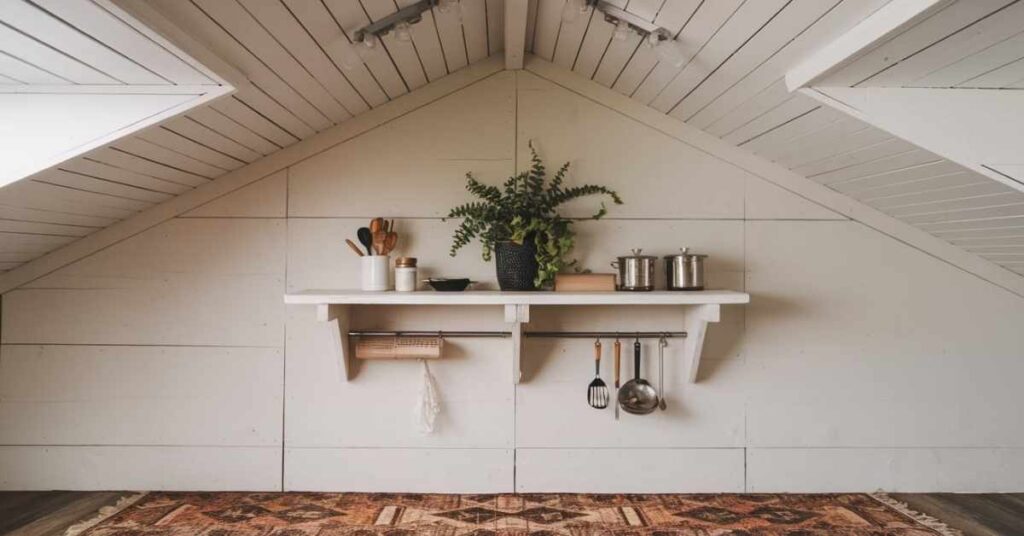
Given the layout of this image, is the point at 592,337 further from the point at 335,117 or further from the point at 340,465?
the point at 335,117

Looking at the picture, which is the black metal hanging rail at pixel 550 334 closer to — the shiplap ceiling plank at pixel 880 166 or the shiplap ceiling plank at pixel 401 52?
the shiplap ceiling plank at pixel 880 166

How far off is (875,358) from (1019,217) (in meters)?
0.66

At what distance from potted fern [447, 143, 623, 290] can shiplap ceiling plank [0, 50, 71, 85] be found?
1.17m

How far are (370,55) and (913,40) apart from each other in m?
1.38

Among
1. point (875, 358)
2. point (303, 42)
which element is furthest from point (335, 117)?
point (875, 358)

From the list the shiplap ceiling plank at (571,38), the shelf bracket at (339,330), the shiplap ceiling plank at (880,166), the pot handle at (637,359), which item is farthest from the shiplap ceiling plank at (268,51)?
the shiplap ceiling plank at (880,166)

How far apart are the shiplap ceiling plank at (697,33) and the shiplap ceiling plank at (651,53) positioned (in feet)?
0.04

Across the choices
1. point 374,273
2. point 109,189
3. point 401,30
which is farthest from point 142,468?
point 401,30

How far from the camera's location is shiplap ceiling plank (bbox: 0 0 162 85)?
1.13 meters

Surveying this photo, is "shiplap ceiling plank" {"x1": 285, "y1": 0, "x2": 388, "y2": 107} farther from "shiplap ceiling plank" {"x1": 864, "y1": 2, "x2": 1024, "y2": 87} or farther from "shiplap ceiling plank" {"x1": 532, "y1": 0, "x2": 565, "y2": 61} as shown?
"shiplap ceiling plank" {"x1": 864, "y1": 2, "x2": 1024, "y2": 87}

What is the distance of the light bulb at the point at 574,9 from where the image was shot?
1.64 m

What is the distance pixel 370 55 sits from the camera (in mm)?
1840

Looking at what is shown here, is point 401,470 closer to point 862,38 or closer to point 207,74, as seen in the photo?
point 207,74

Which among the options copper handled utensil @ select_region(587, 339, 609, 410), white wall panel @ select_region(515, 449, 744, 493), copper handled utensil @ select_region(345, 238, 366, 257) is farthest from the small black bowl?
white wall panel @ select_region(515, 449, 744, 493)
